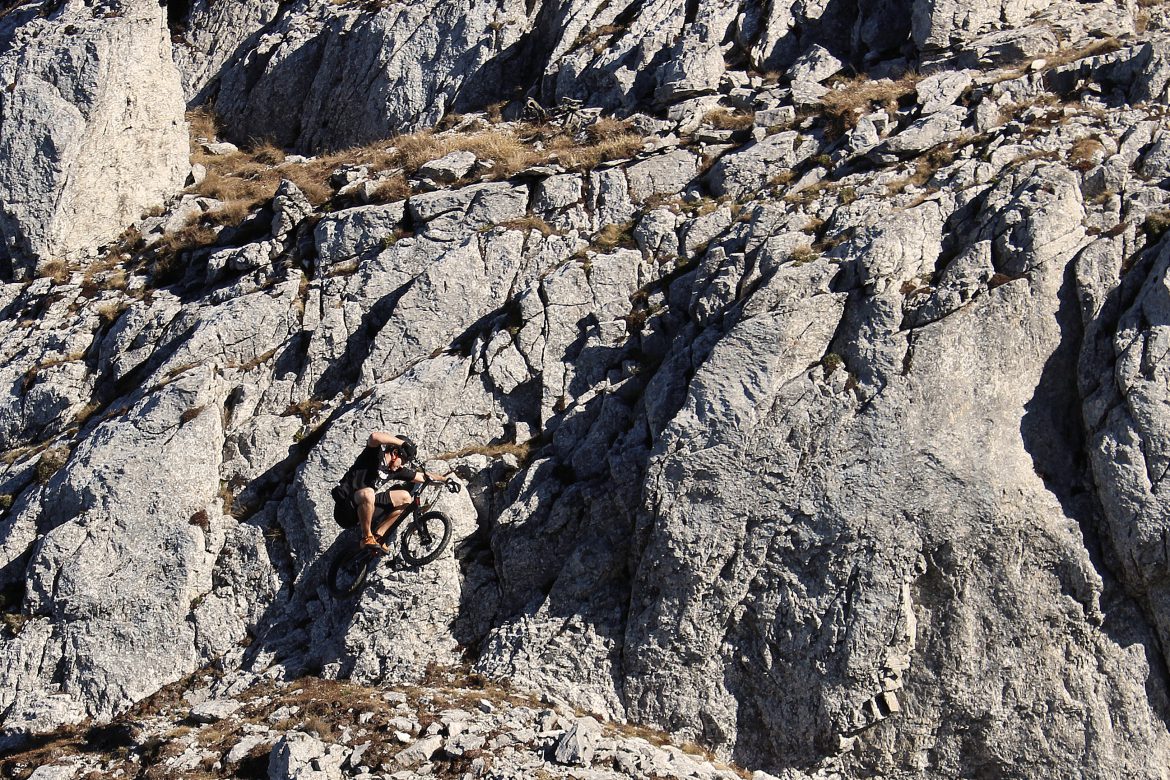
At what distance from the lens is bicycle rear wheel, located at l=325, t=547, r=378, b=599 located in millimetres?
18016

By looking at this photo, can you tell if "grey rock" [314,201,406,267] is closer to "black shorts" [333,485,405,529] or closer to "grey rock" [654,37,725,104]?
"black shorts" [333,485,405,529]

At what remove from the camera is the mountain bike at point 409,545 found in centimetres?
1781

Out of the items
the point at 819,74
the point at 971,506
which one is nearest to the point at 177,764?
the point at 971,506

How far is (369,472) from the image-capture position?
1802 cm

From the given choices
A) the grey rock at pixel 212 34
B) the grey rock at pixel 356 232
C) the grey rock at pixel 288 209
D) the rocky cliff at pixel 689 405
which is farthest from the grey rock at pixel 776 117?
the grey rock at pixel 212 34

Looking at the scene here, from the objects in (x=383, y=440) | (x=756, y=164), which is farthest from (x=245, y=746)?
(x=756, y=164)

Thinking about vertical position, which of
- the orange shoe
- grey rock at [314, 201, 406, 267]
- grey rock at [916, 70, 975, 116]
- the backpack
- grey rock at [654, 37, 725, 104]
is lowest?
the orange shoe

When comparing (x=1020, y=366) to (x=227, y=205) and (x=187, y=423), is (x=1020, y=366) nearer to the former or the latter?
(x=187, y=423)

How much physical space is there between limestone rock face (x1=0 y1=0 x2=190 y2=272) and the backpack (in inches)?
515

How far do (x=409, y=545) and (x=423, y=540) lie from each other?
39cm

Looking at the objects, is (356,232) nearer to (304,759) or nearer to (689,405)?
(689,405)

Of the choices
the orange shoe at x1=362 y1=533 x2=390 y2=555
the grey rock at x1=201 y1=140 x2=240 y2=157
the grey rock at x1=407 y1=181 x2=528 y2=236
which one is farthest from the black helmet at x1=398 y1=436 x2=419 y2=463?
the grey rock at x1=201 y1=140 x2=240 y2=157

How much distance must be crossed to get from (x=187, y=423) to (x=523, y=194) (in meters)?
8.63

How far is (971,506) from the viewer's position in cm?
1617
